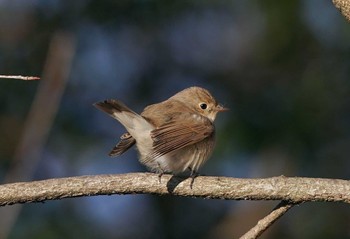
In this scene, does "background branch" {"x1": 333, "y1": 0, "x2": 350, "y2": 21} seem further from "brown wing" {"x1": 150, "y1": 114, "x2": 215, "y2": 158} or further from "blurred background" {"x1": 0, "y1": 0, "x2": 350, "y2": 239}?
"blurred background" {"x1": 0, "y1": 0, "x2": 350, "y2": 239}

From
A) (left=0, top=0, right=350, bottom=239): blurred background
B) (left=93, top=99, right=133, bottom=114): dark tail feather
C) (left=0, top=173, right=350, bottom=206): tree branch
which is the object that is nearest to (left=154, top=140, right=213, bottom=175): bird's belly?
(left=93, top=99, right=133, bottom=114): dark tail feather

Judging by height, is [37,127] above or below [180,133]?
below

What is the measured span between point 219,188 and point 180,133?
1288mm

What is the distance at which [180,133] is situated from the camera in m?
4.65

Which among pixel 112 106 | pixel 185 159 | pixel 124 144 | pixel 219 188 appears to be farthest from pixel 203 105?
pixel 219 188

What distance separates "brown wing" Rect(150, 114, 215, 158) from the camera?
14.5 feet

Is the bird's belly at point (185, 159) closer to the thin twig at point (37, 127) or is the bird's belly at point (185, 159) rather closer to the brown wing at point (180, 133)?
the brown wing at point (180, 133)

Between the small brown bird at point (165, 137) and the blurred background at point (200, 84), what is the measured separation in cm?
218

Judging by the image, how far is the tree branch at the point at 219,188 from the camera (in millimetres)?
3271

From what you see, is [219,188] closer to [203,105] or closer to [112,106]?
[112,106]

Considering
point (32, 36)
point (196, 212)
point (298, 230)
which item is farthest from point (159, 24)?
point (298, 230)

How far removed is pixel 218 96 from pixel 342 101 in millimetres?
1155

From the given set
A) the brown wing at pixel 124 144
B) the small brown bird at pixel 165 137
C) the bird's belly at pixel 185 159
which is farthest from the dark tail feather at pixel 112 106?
the bird's belly at pixel 185 159

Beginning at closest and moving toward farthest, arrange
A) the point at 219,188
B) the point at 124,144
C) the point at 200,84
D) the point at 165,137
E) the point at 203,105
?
the point at 219,188
the point at 165,137
the point at 124,144
the point at 203,105
the point at 200,84
